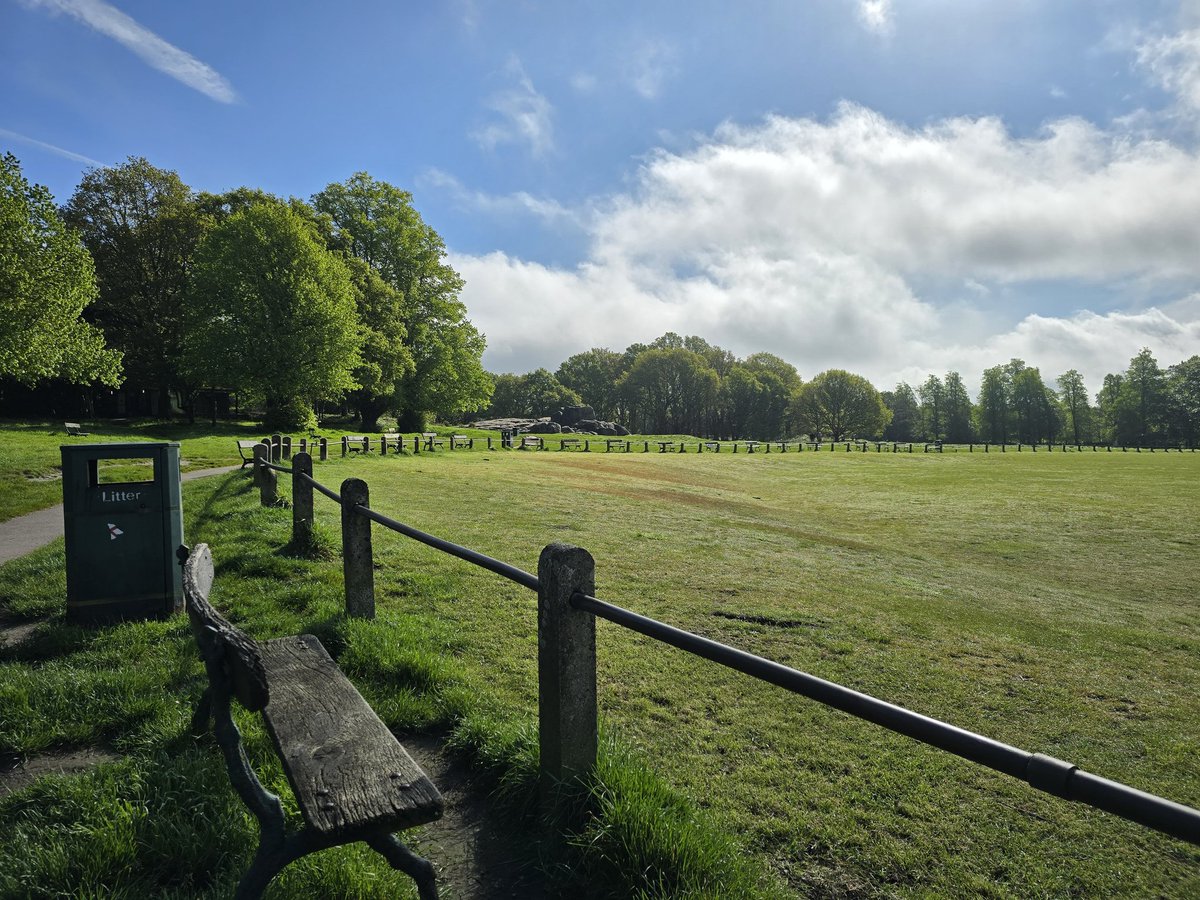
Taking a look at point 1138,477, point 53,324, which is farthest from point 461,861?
point 1138,477

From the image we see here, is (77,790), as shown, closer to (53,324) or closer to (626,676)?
(626,676)

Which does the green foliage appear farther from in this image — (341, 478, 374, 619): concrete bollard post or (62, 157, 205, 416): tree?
(341, 478, 374, 619): concrete bollard post

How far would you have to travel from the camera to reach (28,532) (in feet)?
31.0

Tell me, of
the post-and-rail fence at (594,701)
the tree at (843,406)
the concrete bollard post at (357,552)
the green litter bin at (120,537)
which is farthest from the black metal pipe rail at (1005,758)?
the tree at (843,406)

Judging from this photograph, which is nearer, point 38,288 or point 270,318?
point 38,288

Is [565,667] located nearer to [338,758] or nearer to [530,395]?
[338,758]

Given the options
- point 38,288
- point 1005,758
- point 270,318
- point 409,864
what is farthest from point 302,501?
point 270,318

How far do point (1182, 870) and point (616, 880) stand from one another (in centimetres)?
301

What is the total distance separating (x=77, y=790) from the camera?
9.47ft

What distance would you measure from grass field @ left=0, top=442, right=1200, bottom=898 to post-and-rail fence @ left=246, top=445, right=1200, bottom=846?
0.35 meters

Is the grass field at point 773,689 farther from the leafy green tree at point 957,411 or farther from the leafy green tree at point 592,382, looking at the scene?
the leafy green tree at point 957,411

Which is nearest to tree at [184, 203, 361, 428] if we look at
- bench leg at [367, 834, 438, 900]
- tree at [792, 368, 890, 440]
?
bench leg at [367, 834, 438, 900]

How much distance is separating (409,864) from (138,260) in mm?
50086

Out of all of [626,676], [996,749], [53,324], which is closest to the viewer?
[996,749]
